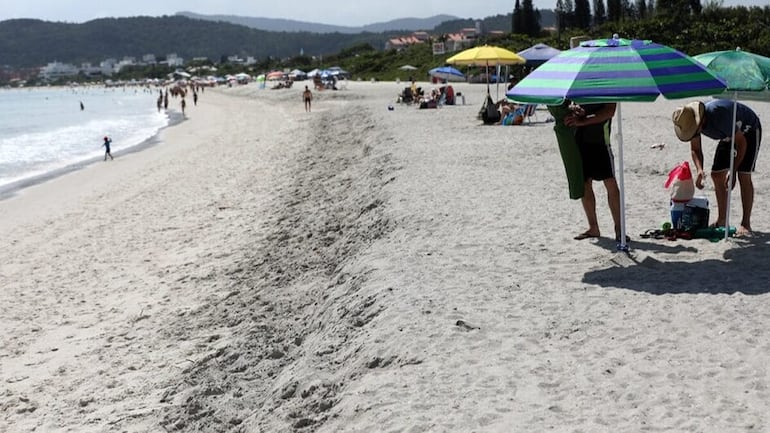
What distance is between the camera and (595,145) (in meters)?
6.77

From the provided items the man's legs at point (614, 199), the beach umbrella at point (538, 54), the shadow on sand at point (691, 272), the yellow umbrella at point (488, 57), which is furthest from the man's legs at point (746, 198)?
the beach umbrella at point (538, 54)

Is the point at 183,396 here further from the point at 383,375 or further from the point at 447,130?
the point at 447,130

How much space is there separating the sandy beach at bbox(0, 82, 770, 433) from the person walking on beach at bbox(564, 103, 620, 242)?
20.3 inches

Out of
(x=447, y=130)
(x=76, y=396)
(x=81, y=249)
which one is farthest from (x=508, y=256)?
(x=447, y=130)

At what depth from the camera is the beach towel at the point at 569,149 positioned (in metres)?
6.71

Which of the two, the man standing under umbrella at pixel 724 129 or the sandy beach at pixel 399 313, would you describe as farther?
the man standing under umbrella at pixel 724 129

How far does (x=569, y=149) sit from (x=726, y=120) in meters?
1.34

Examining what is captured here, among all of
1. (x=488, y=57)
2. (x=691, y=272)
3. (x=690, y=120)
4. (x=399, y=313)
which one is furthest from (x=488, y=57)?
(x=399, y=313)

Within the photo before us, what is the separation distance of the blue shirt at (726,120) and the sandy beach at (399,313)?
1020 mm

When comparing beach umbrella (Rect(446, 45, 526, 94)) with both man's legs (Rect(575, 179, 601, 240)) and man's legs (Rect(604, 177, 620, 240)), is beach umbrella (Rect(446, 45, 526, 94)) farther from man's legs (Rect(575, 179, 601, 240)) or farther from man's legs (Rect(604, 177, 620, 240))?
man's legs (Rect(604, 177, 620, 240))

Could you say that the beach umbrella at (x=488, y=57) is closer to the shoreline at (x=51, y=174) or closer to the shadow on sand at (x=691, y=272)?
the shoreline at (x=51, y=174)

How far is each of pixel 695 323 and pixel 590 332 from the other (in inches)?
28.2

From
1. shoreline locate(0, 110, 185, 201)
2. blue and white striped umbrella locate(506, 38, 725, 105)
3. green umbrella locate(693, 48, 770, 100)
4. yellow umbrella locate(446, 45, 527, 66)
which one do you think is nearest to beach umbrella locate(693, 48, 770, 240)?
green umbrella locate(693, 48, 770, 100)

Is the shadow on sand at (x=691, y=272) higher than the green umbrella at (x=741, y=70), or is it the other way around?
the green umbrella at (x=741, y=70)
